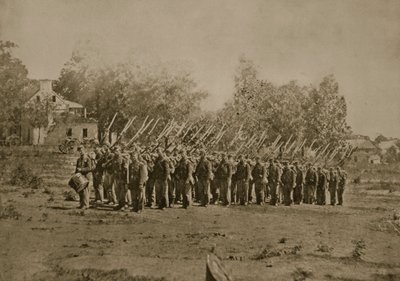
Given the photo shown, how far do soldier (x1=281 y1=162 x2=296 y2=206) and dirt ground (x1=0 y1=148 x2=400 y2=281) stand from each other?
184cm

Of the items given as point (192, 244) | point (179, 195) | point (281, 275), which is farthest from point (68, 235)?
point (179, 195)

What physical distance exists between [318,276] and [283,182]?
9.80 meters

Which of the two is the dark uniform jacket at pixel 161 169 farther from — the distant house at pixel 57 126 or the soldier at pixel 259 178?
the distant house at pixel 57 126

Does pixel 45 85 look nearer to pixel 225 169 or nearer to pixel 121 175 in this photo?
pixel 225 169

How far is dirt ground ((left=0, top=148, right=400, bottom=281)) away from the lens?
855 centimetres

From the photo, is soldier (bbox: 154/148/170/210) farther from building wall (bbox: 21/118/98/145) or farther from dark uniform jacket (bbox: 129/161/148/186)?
building wall (bbox: 21/118/98/145)

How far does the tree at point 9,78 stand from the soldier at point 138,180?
381cm

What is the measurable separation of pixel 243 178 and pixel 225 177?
0.70 metres

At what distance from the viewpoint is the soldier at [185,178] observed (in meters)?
15.6

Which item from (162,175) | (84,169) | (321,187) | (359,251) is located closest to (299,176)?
(321,187)

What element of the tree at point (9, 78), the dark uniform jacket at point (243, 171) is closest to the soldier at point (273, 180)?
the dark uniform jacket at point (243, 171)

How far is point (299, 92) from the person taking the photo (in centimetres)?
4350

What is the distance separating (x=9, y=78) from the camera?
1435 centimetres

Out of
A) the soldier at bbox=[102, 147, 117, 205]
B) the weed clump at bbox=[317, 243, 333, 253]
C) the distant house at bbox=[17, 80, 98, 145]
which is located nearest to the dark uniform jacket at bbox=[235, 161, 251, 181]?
the soldier at bbox=[102, 147, 117, 205]
